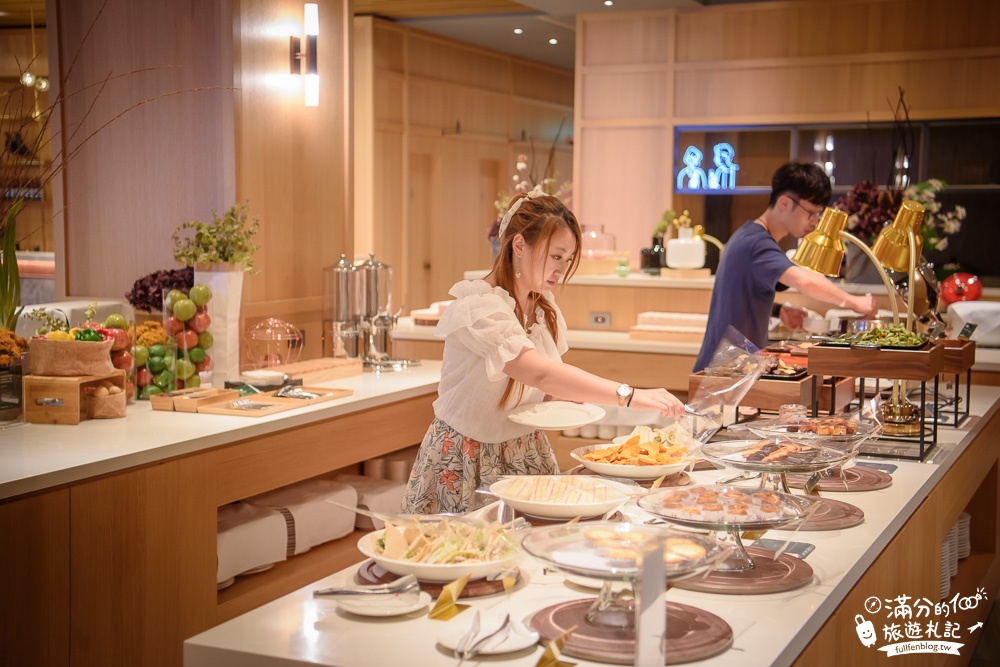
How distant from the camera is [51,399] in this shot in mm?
2975

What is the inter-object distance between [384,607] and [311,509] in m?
1.96

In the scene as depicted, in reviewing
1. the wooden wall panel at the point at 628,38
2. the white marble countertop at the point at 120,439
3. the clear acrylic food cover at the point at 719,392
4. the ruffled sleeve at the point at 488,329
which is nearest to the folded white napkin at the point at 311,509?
the white marble countertop at the point at 120,439

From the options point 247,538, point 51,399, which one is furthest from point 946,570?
point 51,399

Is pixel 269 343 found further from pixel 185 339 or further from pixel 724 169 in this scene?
A: pixel 724 169

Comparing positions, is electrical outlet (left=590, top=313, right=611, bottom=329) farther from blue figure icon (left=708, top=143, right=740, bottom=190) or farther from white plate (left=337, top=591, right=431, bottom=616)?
white plate (left=337, top=591, right=431, bottom=616)

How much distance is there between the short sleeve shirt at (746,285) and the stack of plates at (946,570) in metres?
0.89

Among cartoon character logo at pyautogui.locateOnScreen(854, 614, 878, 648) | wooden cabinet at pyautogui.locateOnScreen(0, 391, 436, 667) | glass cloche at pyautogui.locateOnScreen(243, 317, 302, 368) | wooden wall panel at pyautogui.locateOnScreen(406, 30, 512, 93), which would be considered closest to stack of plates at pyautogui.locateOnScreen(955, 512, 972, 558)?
cartoon character logo at pyautogui.locateOnScreen(854, 614, 878, 648)

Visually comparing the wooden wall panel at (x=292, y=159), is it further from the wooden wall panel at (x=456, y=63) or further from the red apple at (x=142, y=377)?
the wooden wall panel at (x=456, y=63)

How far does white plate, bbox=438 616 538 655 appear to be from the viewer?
4.51 feet

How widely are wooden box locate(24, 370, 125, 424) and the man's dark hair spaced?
2284mm

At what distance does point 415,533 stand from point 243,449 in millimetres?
1445

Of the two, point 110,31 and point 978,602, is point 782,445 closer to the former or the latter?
point 978,602

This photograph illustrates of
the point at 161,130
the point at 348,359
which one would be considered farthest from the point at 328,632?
the point at 161,130

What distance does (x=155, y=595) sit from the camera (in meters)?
2.69
